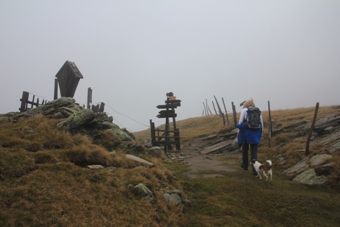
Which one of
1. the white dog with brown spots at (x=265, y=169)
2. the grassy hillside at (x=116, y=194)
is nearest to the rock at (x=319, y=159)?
the grassy hillside at (x=116, y=194)

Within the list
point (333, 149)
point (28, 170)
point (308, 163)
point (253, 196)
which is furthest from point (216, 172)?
point (28, 170)

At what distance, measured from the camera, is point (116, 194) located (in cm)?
477

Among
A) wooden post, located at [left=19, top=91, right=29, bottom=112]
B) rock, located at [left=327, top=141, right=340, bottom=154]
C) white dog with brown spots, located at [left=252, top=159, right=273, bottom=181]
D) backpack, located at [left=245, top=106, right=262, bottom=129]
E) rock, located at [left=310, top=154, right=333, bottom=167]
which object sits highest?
wooden post, located at [left=19, top=91, right=29, bottom=112]

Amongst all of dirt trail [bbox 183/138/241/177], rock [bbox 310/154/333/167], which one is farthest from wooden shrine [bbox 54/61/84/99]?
rock [bbox 310/154/333/167]

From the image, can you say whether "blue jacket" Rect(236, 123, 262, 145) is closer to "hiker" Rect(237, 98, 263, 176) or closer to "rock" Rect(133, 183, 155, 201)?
"hiker" Rect(237, 98, 263, 176)

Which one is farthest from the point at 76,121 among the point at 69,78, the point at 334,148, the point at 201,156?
the point at 334,148

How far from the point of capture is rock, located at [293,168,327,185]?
6.57 metres

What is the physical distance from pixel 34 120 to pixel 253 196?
27.4ft

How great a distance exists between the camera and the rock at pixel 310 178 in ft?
21.5

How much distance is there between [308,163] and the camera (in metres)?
7.88

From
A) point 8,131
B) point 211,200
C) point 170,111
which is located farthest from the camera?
point 170,111

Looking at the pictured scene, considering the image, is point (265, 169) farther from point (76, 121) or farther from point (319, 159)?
point (76, 121)

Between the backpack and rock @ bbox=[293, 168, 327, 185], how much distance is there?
2051 millimetres

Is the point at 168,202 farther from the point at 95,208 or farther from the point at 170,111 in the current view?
the point at 170,111
